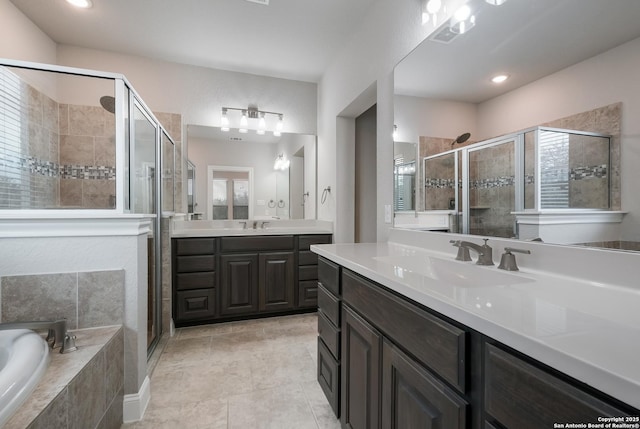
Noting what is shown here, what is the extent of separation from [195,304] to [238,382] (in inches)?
42.0

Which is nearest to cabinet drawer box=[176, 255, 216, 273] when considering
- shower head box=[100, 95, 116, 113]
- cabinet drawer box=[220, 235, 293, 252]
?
cabinet drawer box=[220, 235, 293, 252]

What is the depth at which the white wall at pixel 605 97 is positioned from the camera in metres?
0.80

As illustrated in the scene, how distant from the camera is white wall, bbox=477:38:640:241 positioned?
0.80 m

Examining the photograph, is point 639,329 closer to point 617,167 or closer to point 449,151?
point 617,167

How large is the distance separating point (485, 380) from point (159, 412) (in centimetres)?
172

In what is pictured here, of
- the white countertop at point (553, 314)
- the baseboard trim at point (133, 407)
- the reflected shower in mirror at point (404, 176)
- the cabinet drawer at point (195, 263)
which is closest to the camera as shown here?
the white countertop at point (553, 314)

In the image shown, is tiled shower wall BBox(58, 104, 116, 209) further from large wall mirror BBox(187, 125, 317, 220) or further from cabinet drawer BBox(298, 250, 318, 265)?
cabinet drawer BBox(298, 250, 318, 265)

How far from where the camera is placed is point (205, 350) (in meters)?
2.25

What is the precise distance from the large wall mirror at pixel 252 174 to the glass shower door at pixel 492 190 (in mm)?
2259

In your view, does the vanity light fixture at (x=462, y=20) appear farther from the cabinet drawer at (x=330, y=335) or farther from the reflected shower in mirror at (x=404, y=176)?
the cabinet drawer at (x=330, y=335)

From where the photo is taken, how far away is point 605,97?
0.86 meters

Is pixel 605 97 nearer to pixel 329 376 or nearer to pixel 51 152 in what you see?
pixel 329 376

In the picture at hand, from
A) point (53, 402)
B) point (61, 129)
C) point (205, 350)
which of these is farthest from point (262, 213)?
point (53, 402)

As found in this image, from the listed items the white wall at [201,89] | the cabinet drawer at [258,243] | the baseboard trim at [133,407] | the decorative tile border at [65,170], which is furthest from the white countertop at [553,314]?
the white wall at [201,89]
